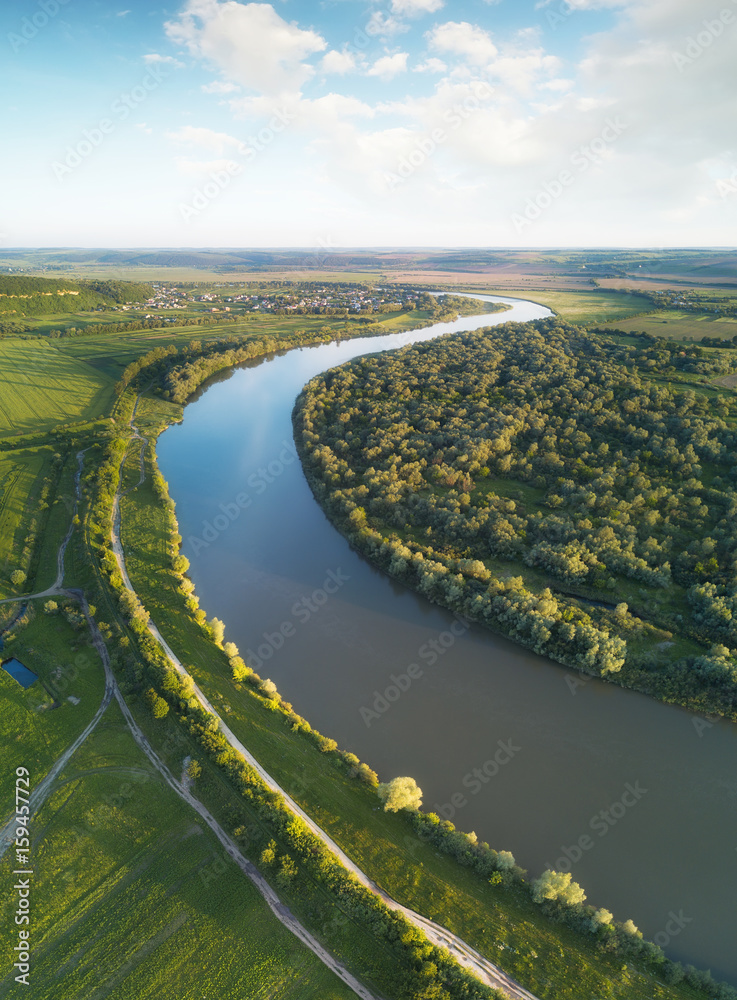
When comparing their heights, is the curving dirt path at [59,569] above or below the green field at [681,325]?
below

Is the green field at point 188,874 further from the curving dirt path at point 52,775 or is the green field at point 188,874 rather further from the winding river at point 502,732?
the winding river at point 502,732

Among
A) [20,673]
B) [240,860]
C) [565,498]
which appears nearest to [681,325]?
[565,498]

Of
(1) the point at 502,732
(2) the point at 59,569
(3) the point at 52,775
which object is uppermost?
(2) the point at 59,569

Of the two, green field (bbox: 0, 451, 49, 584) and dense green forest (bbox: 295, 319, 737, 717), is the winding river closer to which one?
dense green forest (bbox: 295, 319, 737, 717)

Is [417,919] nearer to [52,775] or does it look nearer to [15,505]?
[52,775]

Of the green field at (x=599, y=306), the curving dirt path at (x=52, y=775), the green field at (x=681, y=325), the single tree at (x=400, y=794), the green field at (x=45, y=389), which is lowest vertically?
the curving dirt path at (x=52, y=775)

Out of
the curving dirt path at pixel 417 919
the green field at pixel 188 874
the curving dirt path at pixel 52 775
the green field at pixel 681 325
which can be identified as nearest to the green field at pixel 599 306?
the green field at pixel 681 325

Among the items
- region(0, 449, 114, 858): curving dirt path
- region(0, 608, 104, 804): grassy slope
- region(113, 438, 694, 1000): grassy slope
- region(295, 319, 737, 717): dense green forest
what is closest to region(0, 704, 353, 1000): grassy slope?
region(0, 449, 114, 858): curving dirt path
